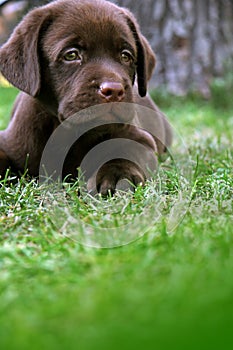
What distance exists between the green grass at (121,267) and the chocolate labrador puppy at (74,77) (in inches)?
13.7

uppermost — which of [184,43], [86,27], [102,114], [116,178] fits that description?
[86,27]

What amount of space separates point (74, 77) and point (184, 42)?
489 cm

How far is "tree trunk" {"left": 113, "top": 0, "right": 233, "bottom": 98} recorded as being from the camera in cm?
759

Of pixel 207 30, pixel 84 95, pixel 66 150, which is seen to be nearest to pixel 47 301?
pixel 84 95

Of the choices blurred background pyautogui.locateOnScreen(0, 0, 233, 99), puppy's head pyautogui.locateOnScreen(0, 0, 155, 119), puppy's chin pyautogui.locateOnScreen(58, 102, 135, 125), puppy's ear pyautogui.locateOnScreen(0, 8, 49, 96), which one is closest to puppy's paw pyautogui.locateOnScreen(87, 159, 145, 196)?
puppy's chin pyautogui.locateOnScreen(58, 102, 135, 125)

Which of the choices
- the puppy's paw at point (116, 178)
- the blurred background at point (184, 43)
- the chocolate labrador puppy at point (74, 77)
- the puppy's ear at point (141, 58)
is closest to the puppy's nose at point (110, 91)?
the chocolate labrador puppy at point (74, 77)

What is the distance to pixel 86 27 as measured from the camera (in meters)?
3.12

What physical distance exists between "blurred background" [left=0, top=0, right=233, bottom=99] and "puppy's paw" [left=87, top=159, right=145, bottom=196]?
4.63m

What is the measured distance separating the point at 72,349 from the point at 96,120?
1954mm

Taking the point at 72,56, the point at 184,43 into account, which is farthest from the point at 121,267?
the point at 184,43

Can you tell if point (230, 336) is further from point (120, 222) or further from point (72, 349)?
point (120, 222)

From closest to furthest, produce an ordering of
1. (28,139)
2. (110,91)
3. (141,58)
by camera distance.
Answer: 1. (110,91)
2. (28,139)
3. (141,58)

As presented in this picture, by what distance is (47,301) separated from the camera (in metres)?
1.52

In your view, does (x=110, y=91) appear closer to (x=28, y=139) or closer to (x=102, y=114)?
(x=102, y=114)
